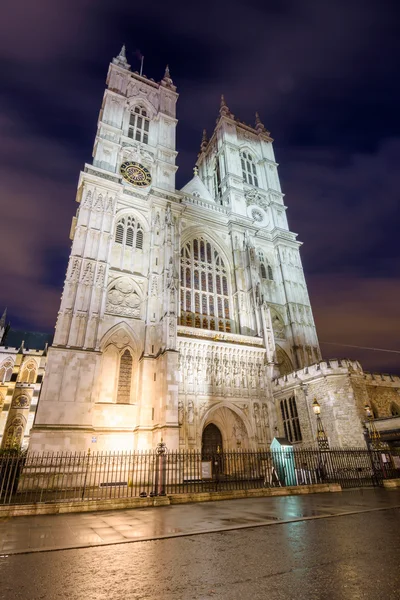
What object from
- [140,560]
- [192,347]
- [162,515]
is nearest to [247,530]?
[140,560]

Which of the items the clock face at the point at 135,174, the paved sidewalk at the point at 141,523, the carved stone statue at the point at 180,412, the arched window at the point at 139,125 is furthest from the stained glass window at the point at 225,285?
the paved sidewalk at the point at 141,523

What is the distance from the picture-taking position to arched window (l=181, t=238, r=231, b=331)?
27.3 meters

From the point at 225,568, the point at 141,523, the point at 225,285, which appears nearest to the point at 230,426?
the point at 225,285

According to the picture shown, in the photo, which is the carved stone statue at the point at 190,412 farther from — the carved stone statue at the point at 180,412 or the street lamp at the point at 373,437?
the street lamp at the point at 373,437

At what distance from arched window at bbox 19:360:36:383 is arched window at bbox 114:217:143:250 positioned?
84.7 feet

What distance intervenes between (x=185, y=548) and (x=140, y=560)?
2.81 feet

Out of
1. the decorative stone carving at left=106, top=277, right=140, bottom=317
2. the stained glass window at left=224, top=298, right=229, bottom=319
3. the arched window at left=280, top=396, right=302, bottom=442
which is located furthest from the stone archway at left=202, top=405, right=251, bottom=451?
the decorative stone carving at left=106, top=277, right=140, bottom=317

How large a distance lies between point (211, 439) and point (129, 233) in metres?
18.1

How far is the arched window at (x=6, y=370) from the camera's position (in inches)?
1571

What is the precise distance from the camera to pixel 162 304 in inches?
922

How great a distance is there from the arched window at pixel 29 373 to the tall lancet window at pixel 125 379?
2563 cm

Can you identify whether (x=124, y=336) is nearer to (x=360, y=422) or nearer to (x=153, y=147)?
(x=360, y=422)

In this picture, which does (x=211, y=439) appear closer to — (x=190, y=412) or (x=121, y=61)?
(x=190, y=412)

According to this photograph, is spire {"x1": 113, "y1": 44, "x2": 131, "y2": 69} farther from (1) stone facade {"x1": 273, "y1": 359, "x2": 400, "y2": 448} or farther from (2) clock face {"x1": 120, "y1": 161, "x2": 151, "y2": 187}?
(1) stone facade {"x1": 273, "y1": 359, "x2": 400, "y2": 448}
